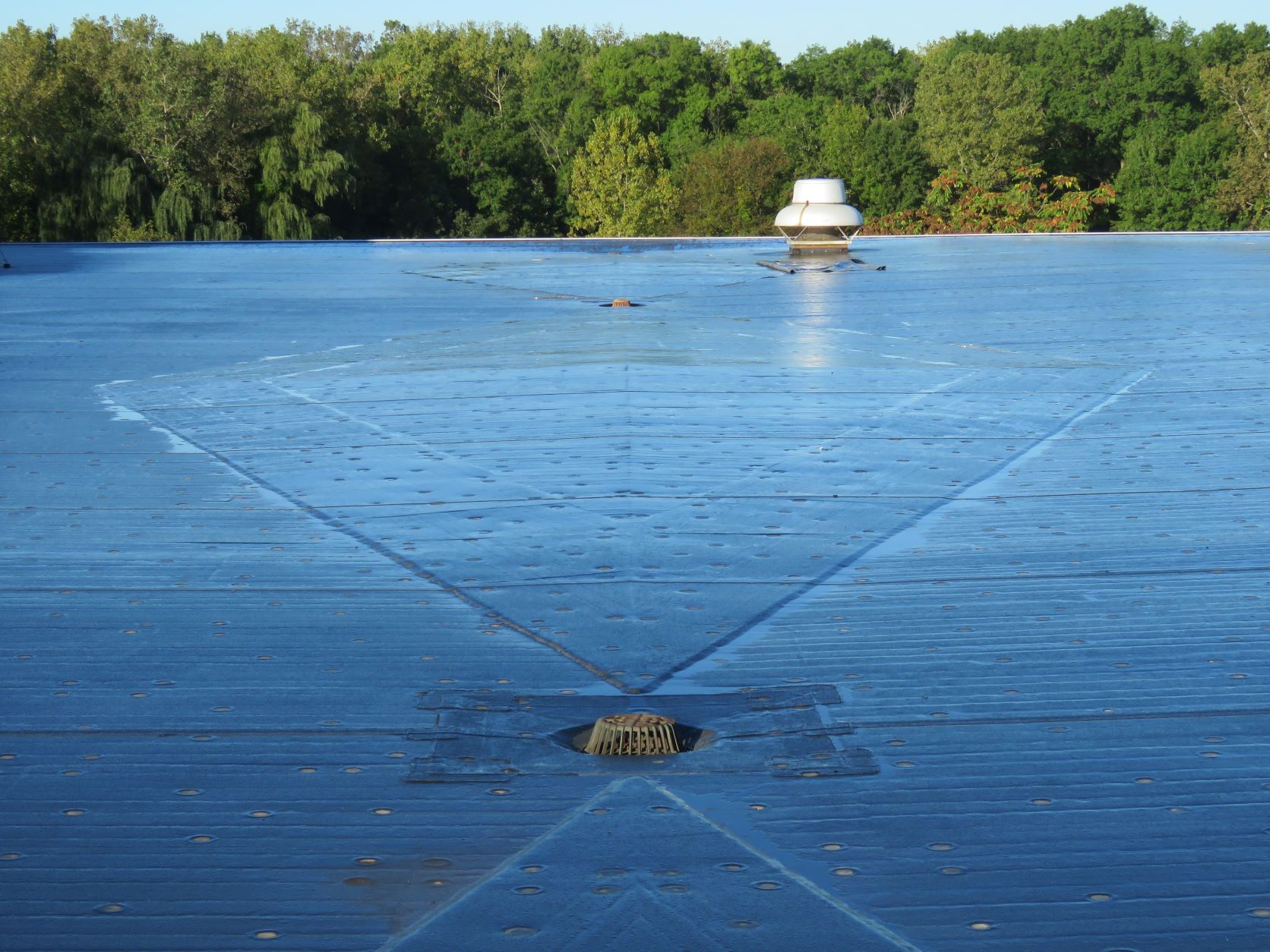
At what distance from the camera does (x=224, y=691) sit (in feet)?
12.5

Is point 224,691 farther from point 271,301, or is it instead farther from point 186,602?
point 271,301

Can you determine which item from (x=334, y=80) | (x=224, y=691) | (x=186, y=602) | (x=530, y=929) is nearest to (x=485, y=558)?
(x=186, y=602)

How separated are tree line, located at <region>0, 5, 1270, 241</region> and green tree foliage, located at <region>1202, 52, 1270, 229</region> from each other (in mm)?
86

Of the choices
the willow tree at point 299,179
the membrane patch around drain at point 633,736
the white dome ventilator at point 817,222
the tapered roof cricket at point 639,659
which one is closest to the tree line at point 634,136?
the willow tree at point 299,179

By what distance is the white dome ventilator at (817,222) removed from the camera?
23594 millimetres

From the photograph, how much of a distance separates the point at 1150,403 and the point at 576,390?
327 centimetres

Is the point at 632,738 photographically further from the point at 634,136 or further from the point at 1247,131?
the point at 634,136

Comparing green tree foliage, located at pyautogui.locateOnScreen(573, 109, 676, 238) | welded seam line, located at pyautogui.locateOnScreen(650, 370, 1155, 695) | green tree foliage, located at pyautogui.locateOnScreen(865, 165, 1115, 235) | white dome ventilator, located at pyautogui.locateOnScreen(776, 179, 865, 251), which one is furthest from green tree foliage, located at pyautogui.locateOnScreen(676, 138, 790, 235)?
welded seam line, located at pyautogui.locateOnScreen(650, 370, 1155, 695)

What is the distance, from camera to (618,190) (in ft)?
202

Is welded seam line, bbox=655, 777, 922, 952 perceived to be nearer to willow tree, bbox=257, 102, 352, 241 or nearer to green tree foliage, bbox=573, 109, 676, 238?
willow tree, bbox=257, 102, 352, 241

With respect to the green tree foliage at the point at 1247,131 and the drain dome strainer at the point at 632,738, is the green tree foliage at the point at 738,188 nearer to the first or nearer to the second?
the green tree foliage at the point at 1247,131

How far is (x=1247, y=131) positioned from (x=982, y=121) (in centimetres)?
942

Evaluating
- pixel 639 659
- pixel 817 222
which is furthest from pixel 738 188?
pixel 639 659

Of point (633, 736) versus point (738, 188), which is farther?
point (738, 188)
